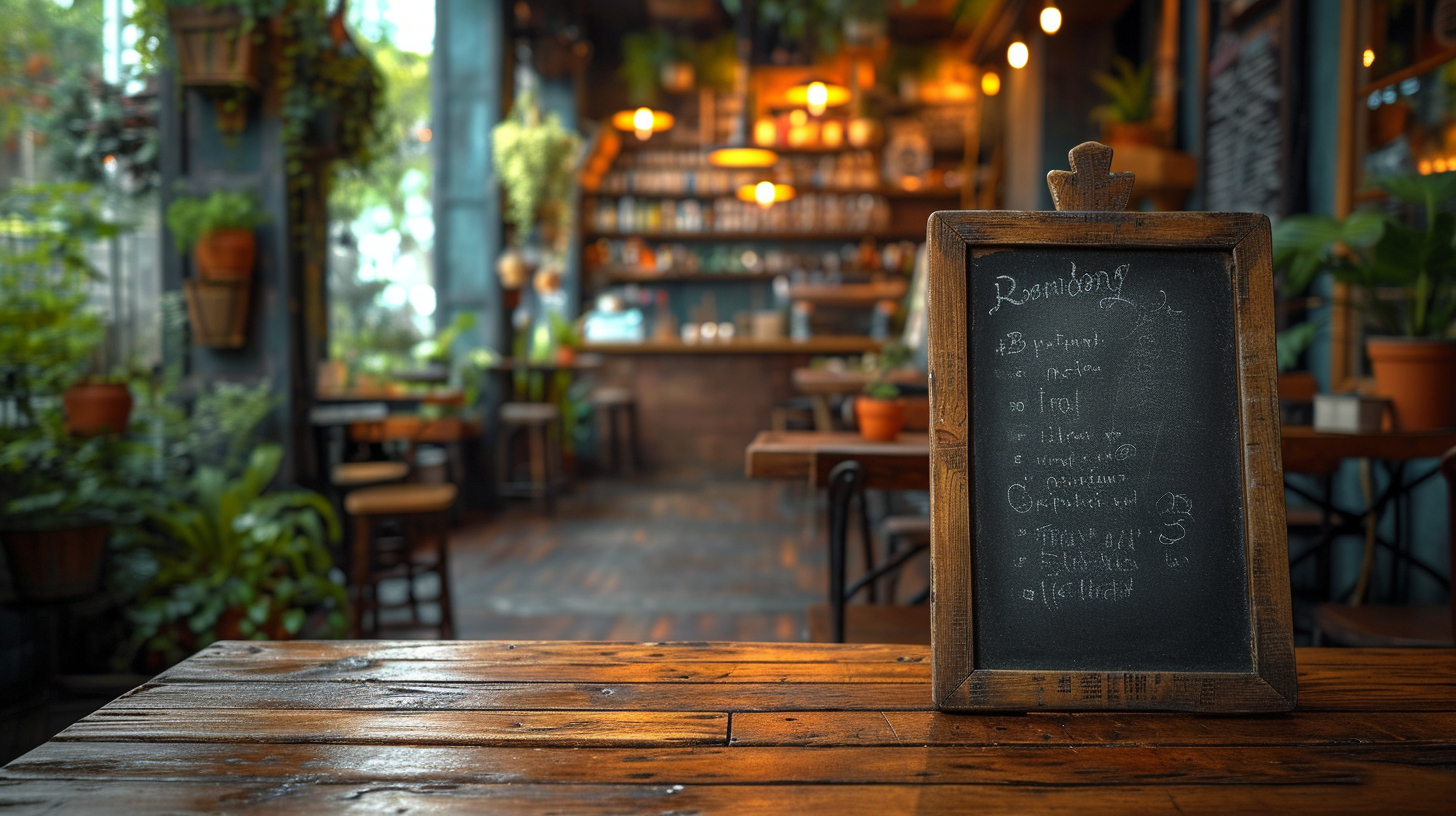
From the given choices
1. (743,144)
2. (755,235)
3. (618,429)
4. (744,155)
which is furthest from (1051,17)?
(755,235)

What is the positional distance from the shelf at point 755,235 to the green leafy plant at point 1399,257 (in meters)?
7.06

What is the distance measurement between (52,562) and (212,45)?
6.35 feet

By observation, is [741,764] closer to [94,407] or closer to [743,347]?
[94,407]

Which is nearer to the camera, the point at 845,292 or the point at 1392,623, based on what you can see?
the point at 1392,623

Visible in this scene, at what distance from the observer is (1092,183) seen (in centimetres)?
94

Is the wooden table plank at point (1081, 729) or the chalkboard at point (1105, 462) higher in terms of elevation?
the chalkboard at point (1105, 462)

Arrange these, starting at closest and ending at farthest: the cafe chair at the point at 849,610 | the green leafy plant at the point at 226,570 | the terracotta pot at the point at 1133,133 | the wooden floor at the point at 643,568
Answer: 1. the cafe chair at the point at 849,610
2. the green leafy plant at the point at 226,570
3. the wooden floor at the point at 643,568
4. the terracotta pot at the point at 1133,133

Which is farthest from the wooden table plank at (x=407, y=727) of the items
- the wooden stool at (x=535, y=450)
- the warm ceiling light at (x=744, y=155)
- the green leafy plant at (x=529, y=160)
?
the warm ceiling light at (x=744, y=155)

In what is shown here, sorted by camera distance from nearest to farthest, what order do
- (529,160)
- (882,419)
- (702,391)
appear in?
(882,419) < (529,160) < (702,391)

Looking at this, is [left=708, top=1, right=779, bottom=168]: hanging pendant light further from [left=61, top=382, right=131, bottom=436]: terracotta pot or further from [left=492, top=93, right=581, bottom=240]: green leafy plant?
[left=61, top=382, right=131, bottom=436]: terracotta pot

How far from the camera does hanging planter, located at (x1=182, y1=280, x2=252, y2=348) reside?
368 cm

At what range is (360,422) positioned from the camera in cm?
449

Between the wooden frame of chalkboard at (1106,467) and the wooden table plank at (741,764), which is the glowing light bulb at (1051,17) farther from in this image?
the wooden table plank at (741,764)

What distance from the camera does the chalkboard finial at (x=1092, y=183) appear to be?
936mm
